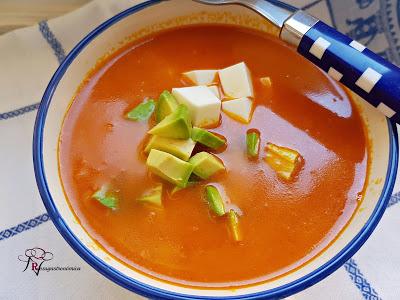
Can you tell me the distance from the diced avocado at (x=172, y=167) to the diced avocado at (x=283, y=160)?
0.21 m

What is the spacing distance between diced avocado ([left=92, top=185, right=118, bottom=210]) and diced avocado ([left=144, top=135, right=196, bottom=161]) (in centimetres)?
14

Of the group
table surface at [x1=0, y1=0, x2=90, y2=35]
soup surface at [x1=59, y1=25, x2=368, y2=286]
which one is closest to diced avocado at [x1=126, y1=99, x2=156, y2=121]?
soup surface at [x1=59, y1=25, x2=368, y2=286]

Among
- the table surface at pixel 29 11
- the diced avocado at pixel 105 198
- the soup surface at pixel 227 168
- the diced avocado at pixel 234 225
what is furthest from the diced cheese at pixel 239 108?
the table surface at pixel 29 11

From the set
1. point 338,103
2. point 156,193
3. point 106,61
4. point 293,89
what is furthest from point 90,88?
point 338,103

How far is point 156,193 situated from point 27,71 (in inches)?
24.3

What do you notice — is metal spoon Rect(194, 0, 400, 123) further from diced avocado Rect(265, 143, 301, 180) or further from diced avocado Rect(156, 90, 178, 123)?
diced avocado Rect(156, 90, 178, 123)

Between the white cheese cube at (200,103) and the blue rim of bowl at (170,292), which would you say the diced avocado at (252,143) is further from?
the blue rim of bowl at (170,292)

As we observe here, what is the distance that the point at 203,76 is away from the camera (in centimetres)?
164

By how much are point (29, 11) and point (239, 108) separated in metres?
0.73

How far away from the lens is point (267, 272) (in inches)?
56.0

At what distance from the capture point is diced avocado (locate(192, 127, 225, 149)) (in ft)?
4.90

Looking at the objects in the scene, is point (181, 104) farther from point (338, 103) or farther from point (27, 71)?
point (27, 71)

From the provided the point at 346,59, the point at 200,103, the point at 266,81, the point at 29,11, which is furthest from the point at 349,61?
the point at 29,11

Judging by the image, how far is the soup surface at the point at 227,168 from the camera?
143 cm
